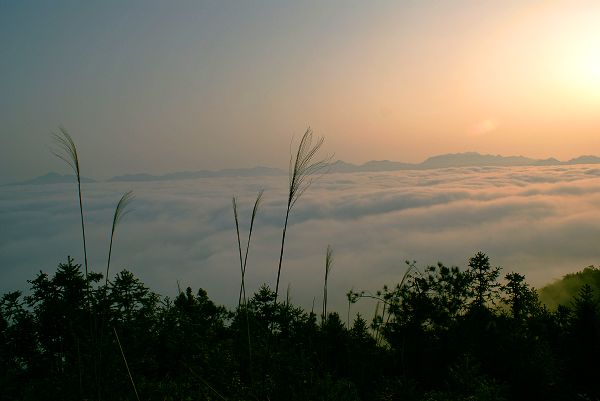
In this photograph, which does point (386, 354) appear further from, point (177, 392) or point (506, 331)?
point (177, 392)

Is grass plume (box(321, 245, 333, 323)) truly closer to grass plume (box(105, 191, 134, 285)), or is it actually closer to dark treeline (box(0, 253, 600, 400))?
dark treeline (box(0, 253, 600, 400))

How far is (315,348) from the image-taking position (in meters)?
11.5

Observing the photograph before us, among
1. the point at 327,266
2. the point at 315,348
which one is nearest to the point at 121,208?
the point at 327,266

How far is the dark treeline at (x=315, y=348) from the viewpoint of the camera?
30.5 ft

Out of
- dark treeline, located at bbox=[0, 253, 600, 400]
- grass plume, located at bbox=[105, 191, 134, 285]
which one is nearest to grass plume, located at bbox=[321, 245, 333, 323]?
dark treeline, located at bbox=[0, 253, 600, 400]

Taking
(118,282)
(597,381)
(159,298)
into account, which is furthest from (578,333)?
(118,282)

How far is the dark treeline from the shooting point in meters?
9.29

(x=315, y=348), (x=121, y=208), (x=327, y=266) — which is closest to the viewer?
(x=121, y=208)

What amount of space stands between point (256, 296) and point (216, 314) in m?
4.10

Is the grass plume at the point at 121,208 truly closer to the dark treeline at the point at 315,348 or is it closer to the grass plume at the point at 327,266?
the dark treeline at the point at 315,348

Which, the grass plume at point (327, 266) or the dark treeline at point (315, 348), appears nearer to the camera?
the grass plume at point (327, 266)

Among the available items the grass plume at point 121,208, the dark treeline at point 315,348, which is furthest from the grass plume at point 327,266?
the grass plume at point 121,208

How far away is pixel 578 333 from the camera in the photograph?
20.7 m

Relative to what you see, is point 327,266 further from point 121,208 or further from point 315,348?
point 315,348
